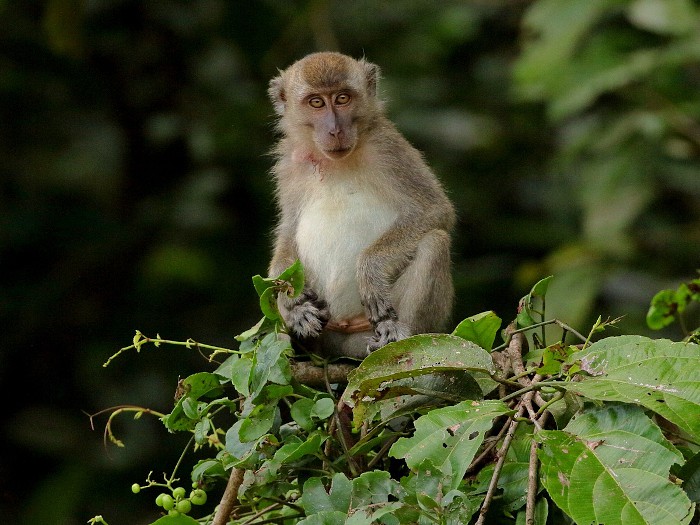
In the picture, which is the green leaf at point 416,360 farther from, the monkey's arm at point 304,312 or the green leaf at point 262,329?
the monkey's arm at point 304,312

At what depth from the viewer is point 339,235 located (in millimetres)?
6332

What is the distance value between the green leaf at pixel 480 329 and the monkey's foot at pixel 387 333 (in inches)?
60.6

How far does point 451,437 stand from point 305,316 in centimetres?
232

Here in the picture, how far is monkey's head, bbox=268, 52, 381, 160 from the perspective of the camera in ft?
20.8

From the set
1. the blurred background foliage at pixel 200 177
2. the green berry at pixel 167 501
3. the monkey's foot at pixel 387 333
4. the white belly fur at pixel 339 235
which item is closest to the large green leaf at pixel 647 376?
the green berry at pixel 167 501

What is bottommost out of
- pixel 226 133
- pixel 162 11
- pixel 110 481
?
pixel 110 481

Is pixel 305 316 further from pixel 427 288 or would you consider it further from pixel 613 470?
pixel 613 470

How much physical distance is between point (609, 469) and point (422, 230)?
311 cm

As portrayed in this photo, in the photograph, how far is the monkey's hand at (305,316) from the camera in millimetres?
5727

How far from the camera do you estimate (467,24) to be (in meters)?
12.2

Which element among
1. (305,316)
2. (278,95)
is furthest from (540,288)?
(278,95)

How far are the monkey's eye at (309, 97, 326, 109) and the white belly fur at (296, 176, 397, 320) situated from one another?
44cm

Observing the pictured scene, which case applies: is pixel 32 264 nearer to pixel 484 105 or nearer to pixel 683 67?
pixel 484 105

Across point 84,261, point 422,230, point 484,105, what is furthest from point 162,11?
point 422,230
